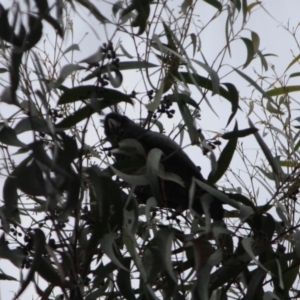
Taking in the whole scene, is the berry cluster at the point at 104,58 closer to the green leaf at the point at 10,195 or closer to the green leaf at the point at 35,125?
the green leaf at the point at 35,125

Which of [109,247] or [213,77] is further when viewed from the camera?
[213,77]

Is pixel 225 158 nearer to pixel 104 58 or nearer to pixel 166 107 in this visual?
pixel 166 107

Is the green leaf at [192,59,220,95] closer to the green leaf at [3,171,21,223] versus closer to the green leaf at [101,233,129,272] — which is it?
the green leaf at [101,233,129,272]

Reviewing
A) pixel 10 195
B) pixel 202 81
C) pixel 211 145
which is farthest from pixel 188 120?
pixel 10 195

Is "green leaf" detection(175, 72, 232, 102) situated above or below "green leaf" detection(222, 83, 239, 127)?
above

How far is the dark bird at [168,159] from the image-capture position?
196cm

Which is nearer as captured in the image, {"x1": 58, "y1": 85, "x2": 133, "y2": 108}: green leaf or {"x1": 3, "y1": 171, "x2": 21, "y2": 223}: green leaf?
{"x1": 3, "y1": 171, "x2": 21, "y2": 223}: green leaf

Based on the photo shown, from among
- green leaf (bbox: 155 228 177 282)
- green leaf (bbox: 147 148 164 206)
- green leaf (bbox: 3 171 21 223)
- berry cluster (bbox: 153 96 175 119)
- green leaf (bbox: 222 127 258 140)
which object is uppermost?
berry cluster (bbox: 153 96 175 119)

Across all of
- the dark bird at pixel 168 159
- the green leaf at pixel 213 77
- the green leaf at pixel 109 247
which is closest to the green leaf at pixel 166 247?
the green leaf at pixel 109 247

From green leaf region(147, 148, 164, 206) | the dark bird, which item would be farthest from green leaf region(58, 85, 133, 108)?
the dark bird

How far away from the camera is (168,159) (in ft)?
6.58

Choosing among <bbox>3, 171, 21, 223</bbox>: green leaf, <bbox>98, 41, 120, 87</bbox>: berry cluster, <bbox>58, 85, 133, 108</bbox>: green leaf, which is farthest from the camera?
<bbox>58, 85, 133, 108</bbox>: green leaf

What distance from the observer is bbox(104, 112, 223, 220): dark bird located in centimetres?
196

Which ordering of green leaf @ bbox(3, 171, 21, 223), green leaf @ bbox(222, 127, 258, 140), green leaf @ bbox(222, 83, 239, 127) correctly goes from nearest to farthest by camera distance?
green leaf @ bbox(3, 171, 21, 223) < green leaf @ bbox(222, 127, 258, 140) < green leaf @ bbox(222, 83, 239, 127)
